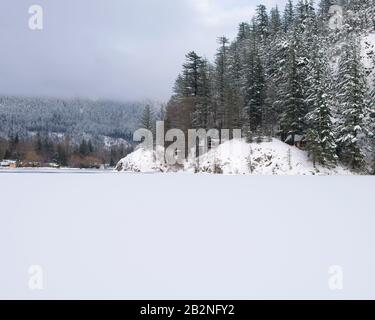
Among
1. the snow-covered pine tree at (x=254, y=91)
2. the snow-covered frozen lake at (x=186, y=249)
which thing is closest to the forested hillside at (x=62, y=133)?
the snow-covered pine tree at (x=254, y=91)

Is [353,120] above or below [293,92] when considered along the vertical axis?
below

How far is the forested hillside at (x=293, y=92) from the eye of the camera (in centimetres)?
5775

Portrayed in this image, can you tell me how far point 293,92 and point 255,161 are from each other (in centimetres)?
1120

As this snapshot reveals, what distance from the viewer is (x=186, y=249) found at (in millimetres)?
11414

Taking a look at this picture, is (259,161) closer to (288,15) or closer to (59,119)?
(288,15)

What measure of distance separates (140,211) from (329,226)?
7512 mm

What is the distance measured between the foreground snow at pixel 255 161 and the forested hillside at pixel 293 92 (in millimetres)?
1591

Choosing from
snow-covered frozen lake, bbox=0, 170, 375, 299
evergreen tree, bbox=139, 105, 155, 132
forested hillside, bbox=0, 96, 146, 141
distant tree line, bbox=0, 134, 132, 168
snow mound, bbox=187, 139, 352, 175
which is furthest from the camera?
forested hillside, bbox=0, 96, 146, 141

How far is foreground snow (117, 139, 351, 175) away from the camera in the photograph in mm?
56875

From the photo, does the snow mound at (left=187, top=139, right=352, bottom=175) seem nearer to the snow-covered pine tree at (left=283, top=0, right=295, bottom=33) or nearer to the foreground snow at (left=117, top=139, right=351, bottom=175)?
the foreground snow at (left=117, top=139, right=351, bottom=175)

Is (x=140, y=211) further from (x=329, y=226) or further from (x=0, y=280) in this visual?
(x=0, y=280)

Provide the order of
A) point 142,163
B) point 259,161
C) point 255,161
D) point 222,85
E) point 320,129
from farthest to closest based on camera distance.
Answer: point 222,85 < point 142,163 < point 255,161 < point 259,161 < point 320,129

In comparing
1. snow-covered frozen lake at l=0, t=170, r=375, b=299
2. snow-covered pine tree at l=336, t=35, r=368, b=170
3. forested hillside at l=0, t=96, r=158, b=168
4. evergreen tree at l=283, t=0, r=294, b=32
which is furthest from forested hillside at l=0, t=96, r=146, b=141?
snow-covered frozen lake at l=0, t=170, r=375, b=299

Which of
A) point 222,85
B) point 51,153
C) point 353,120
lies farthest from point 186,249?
point 51,153
